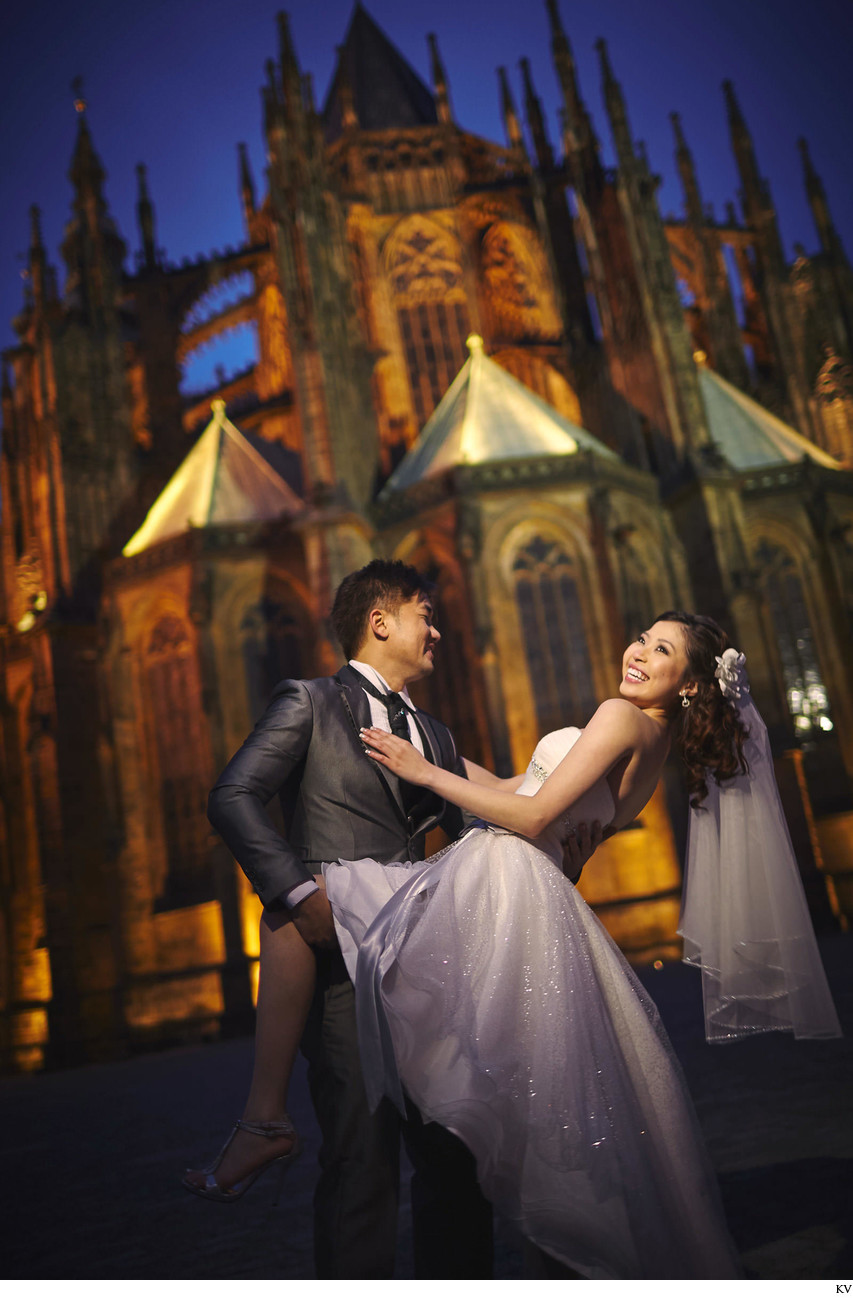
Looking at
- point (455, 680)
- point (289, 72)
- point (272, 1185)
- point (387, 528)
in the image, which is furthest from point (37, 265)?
point (272, 1185)

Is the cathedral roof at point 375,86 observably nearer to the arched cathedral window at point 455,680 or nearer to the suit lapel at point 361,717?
the arched cathedral window at point 455,680

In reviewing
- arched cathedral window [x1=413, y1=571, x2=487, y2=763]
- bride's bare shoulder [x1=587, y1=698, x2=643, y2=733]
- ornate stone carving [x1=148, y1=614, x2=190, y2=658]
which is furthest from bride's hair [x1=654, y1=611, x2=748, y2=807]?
ornate stone carving [x1=148, y1=614, x2=190, y2=658]

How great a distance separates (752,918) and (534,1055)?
3.82ft

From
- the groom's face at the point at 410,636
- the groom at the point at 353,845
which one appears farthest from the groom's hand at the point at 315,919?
the groom's face at the point at 410,636

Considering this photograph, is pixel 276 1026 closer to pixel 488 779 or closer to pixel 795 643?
pixel 488 779

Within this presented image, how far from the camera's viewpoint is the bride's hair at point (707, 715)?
291 cm

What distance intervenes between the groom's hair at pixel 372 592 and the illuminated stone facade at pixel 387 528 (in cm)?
1275

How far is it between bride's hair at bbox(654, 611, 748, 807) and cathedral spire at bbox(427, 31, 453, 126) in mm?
25311

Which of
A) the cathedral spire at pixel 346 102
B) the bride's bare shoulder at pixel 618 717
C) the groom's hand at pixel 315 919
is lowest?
the groom's hand at pixel 315 919

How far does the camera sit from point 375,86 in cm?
2739

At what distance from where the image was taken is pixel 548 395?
2247 centimetres

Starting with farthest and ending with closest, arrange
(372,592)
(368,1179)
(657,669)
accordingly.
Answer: (657,669), (372,592), (368,1179)

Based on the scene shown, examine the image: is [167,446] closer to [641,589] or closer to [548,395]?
[548,395]

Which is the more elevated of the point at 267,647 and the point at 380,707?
the point at 267,647
